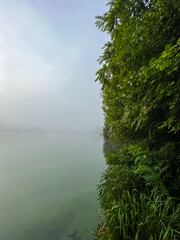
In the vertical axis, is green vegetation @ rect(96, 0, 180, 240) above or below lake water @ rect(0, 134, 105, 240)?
above

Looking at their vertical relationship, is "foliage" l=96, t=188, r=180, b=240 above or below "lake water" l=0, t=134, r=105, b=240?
above

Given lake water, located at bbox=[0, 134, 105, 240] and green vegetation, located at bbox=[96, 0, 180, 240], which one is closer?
green vegetation, located at bbox=[96, 0, 180, 240]

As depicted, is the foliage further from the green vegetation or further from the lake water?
the lake water

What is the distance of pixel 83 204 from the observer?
4258 millimetres

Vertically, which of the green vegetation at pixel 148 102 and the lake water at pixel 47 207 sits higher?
the green vegetation at pixel 148 102

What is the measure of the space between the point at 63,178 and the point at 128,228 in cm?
624

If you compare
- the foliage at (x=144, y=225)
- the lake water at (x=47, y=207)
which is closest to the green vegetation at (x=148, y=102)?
the foliage at (x=144, y=225)

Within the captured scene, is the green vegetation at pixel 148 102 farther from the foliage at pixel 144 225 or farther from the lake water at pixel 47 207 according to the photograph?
the lake water at pixel 47 207

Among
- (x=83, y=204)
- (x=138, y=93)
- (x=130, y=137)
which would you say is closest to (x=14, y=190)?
(x=83, y=204)

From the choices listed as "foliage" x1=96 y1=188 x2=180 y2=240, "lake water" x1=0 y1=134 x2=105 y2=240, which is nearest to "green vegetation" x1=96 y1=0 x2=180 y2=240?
"foliage" x1=96 y1=188 x2=180 y2=240

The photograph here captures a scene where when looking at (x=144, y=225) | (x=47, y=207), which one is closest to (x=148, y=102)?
(x=144, y=225)

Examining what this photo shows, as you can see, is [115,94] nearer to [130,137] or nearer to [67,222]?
[130,137]

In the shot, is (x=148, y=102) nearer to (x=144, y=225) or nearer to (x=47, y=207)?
(x=144, y=225)

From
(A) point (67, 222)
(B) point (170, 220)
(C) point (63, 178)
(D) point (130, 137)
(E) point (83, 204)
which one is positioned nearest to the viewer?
(B) point (170, 220)
